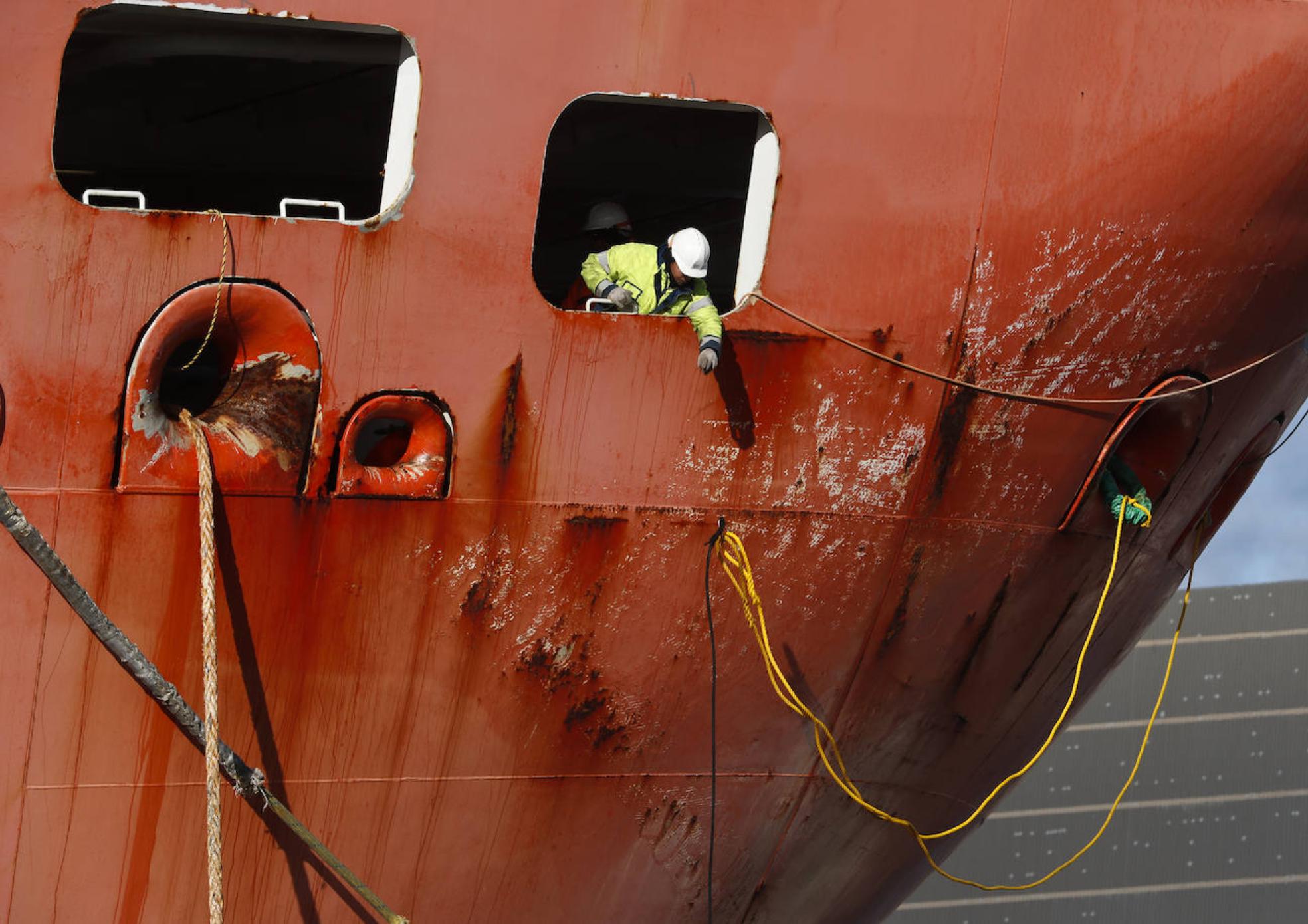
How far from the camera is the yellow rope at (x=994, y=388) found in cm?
480

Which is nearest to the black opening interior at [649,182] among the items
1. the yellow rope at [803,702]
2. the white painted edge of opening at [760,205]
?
the yellow rope at [803,702]

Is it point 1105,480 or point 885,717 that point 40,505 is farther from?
point 1105,480

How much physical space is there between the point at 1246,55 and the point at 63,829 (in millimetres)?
5175

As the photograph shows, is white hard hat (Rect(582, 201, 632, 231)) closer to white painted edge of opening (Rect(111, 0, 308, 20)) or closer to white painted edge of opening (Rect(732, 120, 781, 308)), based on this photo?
white painted edge of opening (Rect(732, 120, 781, 308))

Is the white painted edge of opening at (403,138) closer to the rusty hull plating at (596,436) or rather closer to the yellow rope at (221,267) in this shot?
the rusty hull plating at (596,436)

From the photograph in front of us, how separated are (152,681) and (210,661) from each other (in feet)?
0.74

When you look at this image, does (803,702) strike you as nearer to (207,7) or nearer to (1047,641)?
(1047,641)

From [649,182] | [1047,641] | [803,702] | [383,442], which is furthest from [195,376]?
[649,182]

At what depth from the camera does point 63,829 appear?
4.61m

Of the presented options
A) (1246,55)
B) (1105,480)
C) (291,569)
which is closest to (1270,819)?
(1105,480)

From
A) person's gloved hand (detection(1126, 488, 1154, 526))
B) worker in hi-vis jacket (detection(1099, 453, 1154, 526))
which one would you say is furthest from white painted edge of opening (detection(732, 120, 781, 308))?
person's gloved hand (detection(1126, 488, 1154, 526))

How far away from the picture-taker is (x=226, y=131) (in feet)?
26.9

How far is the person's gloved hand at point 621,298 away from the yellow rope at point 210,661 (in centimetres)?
150

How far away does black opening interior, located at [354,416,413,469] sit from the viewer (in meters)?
4.68
